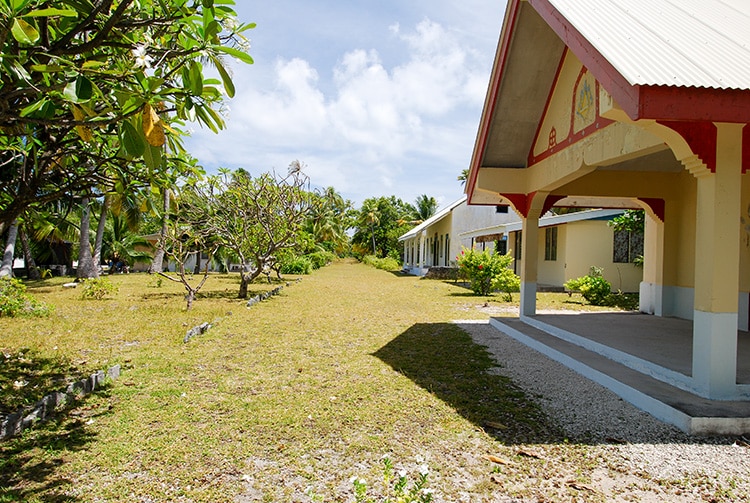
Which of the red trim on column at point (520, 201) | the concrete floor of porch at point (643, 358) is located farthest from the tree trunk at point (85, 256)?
the red trim on column at point (520, 201)

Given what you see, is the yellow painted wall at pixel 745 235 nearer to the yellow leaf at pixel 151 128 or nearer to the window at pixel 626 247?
the yellow leaf at pixel 151 128

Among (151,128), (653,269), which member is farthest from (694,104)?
(653,269)

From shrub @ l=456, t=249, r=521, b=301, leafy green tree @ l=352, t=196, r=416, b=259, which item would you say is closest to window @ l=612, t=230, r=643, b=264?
shrub @ l=456, t=249, r=521, b=301

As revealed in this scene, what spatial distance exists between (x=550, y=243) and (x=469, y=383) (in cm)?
1654

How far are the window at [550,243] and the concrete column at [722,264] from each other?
16405 millimetres

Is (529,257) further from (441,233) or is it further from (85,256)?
(441,233)

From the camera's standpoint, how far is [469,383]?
578 cm

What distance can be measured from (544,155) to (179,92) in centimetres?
741

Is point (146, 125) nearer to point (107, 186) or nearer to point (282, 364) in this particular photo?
point (107, 186)

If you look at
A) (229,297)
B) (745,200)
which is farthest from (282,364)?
(229,297)

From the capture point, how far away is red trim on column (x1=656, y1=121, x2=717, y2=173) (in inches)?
176

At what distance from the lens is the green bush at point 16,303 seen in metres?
10.3

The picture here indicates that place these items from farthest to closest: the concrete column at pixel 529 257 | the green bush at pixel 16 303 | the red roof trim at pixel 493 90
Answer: the green bush at pixel 16 303, the concrete column at pixel 529 257, the red roof trim at pixel 493 90

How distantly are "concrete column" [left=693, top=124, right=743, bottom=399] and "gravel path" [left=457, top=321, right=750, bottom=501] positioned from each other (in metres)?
0.73
